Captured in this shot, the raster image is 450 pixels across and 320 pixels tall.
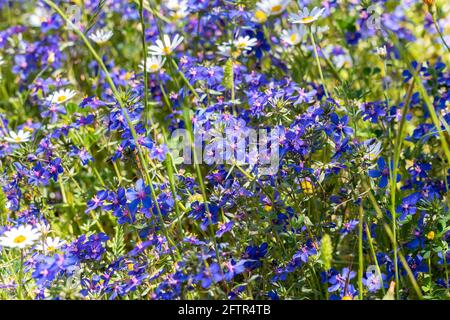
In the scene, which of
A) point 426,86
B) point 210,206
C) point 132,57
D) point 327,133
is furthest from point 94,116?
point 426,86

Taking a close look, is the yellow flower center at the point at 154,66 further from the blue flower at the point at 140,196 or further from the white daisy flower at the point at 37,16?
the white daisy flower at the point at 37,16

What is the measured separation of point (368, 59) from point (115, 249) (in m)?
1.71

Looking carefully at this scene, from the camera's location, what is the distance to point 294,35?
2590 mm

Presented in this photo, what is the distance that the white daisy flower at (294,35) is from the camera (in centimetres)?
255

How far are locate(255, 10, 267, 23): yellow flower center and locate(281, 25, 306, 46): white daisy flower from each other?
0.29 ft

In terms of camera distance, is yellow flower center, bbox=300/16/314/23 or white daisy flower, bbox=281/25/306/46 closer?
yellow flower center, bbox=300/16/314/23

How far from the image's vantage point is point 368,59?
10.3 ft

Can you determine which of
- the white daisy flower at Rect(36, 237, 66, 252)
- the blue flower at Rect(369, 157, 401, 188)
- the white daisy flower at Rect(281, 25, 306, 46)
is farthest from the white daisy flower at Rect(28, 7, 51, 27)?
the blue flower at Rect(369, 157, 401, 188)

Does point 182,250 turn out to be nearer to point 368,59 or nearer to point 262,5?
point 262,5

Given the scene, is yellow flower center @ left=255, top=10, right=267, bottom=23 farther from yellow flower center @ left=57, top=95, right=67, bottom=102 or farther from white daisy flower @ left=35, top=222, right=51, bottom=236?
white daisy flower @ left=35, top=222, right=51, bottom=236

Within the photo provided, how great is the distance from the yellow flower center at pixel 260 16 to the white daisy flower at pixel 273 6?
11 mm

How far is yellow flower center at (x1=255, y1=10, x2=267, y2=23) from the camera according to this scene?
2605mm

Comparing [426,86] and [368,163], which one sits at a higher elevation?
[426,86]
